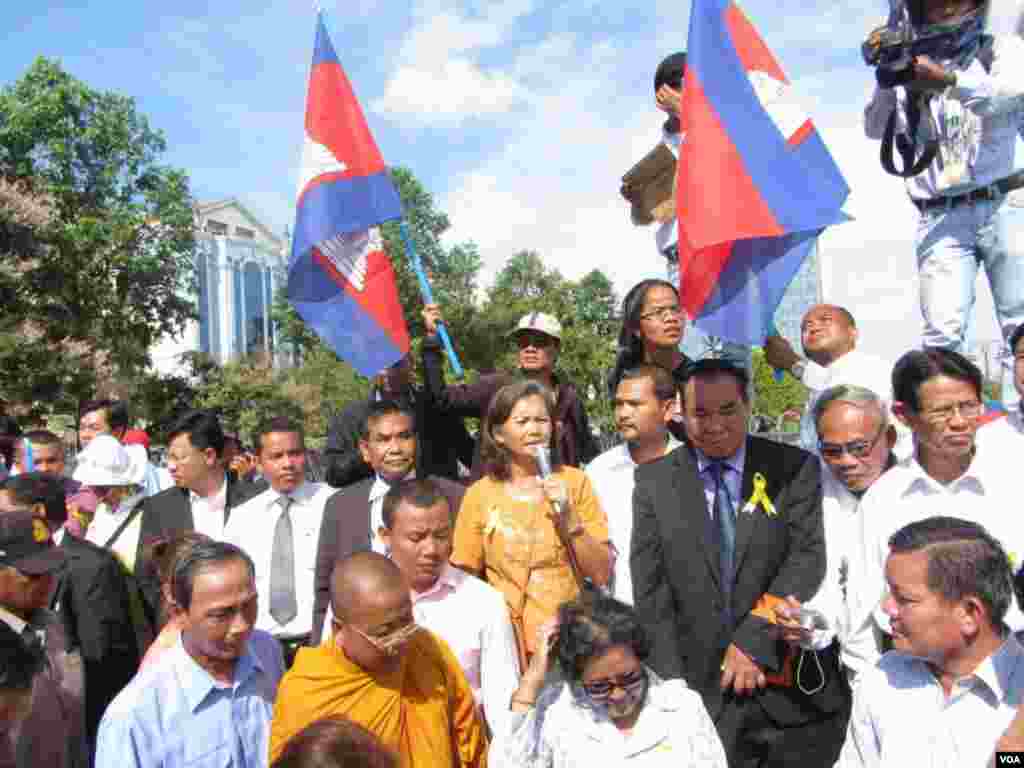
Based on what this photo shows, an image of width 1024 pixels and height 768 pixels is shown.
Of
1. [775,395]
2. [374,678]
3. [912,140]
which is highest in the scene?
[775,395]

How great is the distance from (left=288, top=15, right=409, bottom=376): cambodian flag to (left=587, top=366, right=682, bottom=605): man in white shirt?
146cm

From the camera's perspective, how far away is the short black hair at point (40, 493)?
3.84 metres

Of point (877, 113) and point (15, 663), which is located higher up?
point (877, 113)

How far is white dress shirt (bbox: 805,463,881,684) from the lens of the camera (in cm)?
298

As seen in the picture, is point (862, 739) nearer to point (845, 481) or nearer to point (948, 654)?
point (948, 654)

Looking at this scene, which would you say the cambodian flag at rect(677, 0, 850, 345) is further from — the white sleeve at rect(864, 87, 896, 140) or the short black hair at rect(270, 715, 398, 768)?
the short black hair at rect(270, 715, 398, 768)

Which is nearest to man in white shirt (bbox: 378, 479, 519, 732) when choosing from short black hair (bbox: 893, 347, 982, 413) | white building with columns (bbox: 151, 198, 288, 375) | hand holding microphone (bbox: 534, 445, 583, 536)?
hand holding microphone (bbox: 534, 445, 583, 536)

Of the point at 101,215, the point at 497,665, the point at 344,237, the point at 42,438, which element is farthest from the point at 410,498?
the point at 101,215

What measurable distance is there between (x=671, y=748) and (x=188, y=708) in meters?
1.43

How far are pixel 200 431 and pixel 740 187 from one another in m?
2.95

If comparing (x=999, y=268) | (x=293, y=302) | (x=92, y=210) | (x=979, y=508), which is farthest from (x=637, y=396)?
(x=92, y=210)

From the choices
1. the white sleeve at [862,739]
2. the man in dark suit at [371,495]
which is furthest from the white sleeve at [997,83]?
the man in dark suit at [371,495]

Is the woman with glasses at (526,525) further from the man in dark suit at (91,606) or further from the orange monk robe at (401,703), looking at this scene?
the man in dark suit at (91,606)

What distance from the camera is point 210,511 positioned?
4.77 m
